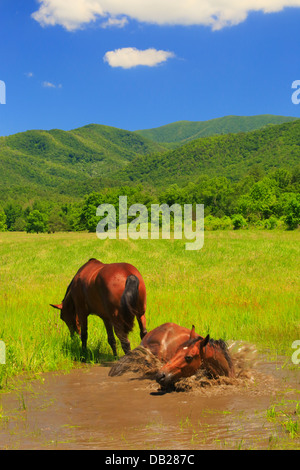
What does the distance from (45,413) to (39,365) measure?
8.40 ft

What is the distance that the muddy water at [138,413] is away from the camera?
191 inches

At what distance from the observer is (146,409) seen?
19.8 feet

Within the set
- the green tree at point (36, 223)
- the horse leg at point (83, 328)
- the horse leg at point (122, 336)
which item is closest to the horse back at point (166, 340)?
the horse leg at point (122, 336)

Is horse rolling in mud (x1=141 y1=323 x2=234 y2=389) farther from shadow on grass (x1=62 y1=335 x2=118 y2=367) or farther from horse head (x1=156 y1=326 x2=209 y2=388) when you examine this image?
shadow on grass (x1=62 y1=335 x2=118 y2=367)

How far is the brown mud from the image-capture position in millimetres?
4867

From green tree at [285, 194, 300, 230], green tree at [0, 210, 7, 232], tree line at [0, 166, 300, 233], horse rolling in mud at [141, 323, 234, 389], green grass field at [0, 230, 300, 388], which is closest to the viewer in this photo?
horse rolling in mud at [141, 323, 234, 389]

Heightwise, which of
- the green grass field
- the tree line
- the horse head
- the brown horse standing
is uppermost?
the tree line

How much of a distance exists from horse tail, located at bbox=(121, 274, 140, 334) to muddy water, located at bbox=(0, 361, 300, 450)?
1.00 metres

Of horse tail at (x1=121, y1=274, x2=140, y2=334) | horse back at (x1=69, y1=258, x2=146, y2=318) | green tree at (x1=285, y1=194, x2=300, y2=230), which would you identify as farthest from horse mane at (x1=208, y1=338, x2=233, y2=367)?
green tree at (x1=285, y1=194, x2=300, y2=230)

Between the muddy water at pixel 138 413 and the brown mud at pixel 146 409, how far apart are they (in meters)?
0.01

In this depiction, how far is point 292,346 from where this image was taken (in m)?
9.49

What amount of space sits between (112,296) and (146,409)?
8.25 ft

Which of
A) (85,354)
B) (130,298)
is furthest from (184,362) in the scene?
(85,354)
